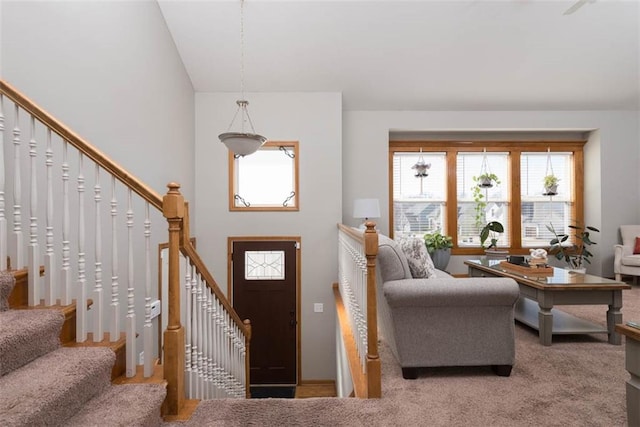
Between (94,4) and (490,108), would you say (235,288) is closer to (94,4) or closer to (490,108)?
(94,4)

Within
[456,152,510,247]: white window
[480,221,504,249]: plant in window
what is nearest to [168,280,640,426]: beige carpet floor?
[480,221,504,249]: plant in window

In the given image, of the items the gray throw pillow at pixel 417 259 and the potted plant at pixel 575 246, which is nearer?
the gray throw pillow at pixel 417 259

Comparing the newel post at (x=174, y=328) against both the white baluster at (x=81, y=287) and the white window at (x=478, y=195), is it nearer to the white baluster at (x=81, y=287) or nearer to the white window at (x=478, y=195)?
the white baluster at (x=81, y=287)

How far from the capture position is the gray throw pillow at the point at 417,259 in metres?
2.84

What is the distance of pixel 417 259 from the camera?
9.46 ft

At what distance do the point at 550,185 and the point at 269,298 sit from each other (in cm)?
514

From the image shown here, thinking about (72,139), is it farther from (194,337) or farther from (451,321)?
(451,321)

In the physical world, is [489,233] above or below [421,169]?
below

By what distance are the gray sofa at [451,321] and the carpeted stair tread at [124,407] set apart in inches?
61.7

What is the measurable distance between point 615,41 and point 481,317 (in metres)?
4.70

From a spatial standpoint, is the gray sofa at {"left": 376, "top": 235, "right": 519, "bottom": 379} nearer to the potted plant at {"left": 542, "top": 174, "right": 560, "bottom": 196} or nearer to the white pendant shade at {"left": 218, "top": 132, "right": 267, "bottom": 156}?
the white pendant shade at {"left": 218, "top": 132, "right": 267, "bottom": 156}

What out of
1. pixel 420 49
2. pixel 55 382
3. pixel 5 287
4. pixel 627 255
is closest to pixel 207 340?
pixel 55 382

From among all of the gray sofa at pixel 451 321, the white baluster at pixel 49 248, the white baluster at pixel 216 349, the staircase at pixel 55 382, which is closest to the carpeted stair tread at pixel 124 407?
the staircase at pixel 55 382

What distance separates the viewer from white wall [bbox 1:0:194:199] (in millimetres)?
2424
